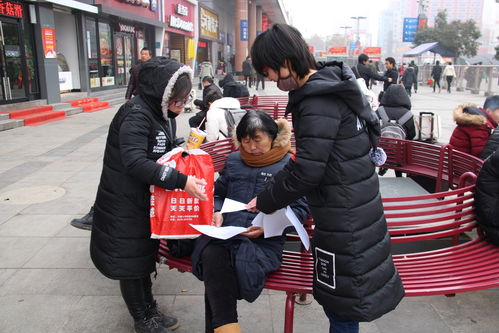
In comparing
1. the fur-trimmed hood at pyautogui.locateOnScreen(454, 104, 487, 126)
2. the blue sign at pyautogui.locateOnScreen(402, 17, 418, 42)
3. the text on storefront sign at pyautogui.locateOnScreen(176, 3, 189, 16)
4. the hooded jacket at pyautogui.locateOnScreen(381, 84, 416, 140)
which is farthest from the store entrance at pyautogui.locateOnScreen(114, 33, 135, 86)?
the blue sign at pyautogui.locateOnScreen(402, 17, 418, 42)

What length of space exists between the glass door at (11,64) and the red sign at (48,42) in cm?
77

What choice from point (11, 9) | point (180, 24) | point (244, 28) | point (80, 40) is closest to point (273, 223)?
point (11, 9)

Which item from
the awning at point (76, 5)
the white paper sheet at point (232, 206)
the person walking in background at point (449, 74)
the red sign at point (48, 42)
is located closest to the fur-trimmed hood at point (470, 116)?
the white paper sheet at point (232, 206)

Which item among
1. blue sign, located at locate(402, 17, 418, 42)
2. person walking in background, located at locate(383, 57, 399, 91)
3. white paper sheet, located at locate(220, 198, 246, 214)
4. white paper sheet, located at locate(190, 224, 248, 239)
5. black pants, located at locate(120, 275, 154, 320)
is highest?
blue sign, located at locate(402, 17, 418, 42)

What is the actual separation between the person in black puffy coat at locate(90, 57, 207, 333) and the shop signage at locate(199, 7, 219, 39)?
29501mm

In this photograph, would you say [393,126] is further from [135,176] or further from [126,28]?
[126,28]

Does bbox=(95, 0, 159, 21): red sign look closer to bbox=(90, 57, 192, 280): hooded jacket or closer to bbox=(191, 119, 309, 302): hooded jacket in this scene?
bbox=(191, 119, 309, 302): hooded jacket

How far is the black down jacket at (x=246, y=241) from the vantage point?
2.40m

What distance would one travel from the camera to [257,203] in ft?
6.98

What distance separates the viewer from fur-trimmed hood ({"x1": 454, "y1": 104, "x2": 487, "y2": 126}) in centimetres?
429

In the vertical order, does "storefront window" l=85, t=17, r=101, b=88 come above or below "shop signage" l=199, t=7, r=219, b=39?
below

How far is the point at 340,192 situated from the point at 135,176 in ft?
3.41

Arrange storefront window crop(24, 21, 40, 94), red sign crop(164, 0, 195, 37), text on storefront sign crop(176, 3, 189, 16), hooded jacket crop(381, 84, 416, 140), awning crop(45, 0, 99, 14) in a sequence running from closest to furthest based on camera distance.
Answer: hooded jacket crop(381, 84, 416, 140) < storefront window crop(24, 21, 40, 94) < awning crop(45, 0, 99, 14) < red sign crop(164, 0, 195, 37) < text on storefront sign crop(176, 3, 189, 16)

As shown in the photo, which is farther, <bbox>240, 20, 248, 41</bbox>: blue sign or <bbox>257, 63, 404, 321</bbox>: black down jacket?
<bbox>240, 20, 248, 41</bbox>: blue sign
